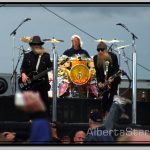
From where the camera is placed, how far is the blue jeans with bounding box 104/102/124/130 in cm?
1562

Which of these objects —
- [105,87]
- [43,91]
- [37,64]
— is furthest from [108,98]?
[37,64]

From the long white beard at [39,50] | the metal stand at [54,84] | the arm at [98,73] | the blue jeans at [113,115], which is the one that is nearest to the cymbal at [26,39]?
the long white beard at [39,50]

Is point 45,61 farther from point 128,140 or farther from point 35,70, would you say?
point 128,140

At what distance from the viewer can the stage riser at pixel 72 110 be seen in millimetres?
15539

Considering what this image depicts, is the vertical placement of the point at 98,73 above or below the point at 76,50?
below

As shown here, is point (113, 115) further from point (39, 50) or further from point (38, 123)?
point (39, 50)

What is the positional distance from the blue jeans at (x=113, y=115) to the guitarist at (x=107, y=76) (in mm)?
45

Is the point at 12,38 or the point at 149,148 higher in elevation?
the point at 12,38

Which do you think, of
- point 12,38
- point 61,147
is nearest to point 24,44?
point 12,38

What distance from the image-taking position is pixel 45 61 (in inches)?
615

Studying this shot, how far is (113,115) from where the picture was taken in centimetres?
1562

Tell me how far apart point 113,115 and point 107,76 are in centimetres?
41

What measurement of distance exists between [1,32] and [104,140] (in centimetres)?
154

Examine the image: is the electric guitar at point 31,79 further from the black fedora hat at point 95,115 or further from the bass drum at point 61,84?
the black fedora hat at point 95,115
